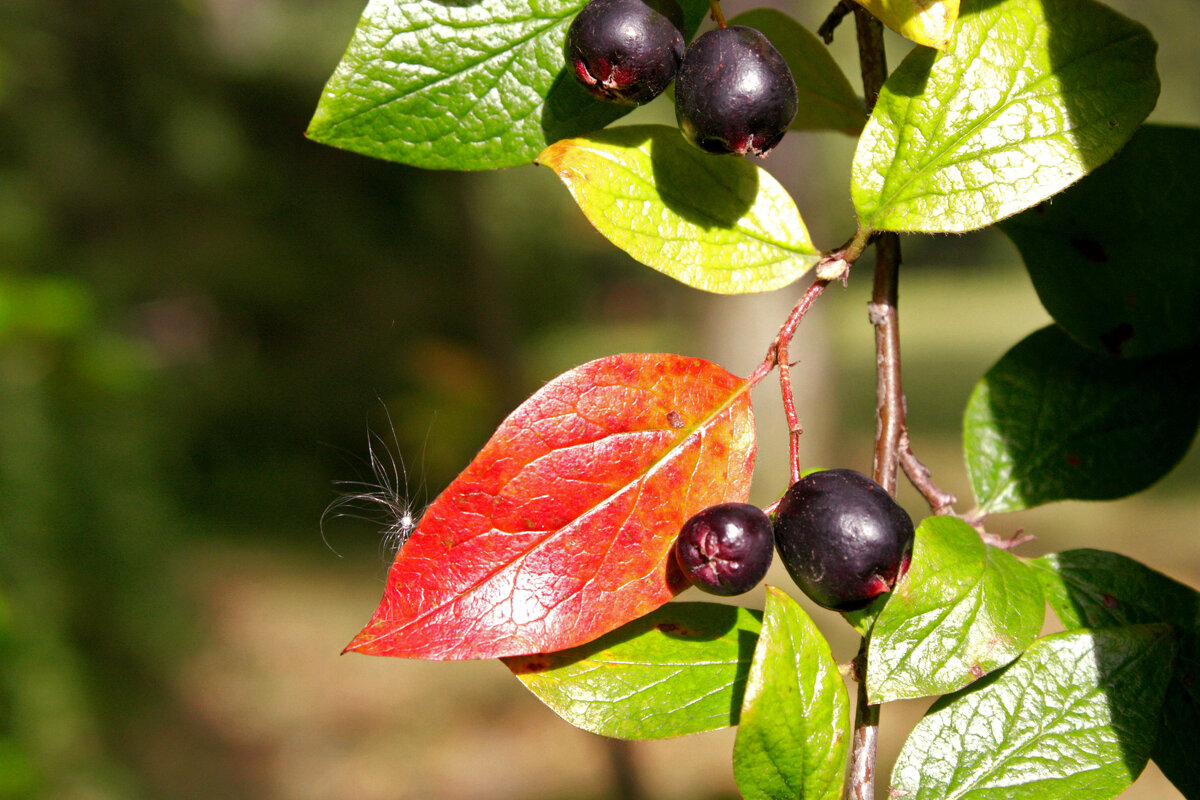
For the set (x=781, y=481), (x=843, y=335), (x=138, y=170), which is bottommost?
(x=843, y=335)

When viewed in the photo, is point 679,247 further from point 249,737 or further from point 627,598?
point 249,737

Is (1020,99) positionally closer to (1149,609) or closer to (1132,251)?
(1132,251)

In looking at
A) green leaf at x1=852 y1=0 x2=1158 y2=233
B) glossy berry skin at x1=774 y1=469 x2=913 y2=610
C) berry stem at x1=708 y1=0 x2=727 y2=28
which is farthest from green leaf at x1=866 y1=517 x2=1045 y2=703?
berry stem at x1=708 y1=0 x2=727 y2=28

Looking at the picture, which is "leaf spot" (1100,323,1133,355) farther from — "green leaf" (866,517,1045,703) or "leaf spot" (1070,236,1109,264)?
"green leaf" (866,517,1045,703)

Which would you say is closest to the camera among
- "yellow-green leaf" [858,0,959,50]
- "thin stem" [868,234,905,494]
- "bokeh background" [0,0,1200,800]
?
"yellow-green leaf" [858,0,959,50]

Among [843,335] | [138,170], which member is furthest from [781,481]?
[843,335]

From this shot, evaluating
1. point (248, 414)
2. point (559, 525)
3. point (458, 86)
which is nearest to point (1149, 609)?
point (559, 525)
